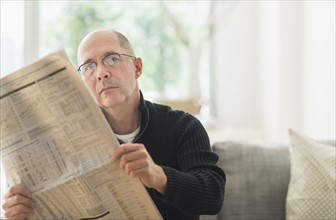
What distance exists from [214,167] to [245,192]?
56cm

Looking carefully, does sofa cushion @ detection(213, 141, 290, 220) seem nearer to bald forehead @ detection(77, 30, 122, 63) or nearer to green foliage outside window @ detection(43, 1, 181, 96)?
bald forehead @ detection(77, 30, 122, 63)

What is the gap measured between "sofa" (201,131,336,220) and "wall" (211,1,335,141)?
2.05 ft

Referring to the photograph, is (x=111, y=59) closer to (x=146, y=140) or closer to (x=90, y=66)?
(x=90, y=66)

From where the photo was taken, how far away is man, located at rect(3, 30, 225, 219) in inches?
41.3

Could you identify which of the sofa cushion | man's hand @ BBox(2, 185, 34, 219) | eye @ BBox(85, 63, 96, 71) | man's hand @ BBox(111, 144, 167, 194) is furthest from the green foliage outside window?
man's hand @ BBox(111, 144, 167, 194)

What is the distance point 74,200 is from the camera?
106 centimetres

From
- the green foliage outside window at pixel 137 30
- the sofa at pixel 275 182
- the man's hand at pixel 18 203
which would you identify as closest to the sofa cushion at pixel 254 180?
the sofa at pixel 275 182

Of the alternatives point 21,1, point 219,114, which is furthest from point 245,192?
point 219,114

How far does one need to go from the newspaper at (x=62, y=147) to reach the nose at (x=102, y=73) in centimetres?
24

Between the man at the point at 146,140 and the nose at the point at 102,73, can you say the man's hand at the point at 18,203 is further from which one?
the nose at the point at 102,73

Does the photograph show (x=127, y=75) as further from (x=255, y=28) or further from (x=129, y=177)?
(x=255, y=28)

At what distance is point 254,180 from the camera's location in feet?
5.78

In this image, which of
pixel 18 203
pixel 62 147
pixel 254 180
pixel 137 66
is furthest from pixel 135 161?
pixel 254 180

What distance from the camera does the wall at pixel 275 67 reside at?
2418mm
